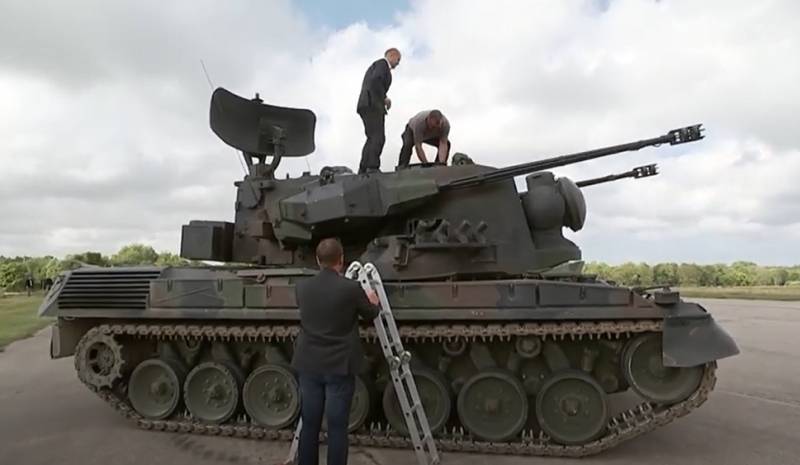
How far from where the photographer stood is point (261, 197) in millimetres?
9484

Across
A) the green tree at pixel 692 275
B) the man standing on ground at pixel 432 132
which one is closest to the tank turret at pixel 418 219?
the man standing on ground at pixel 432 132

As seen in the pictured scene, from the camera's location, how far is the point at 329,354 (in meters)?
5.42

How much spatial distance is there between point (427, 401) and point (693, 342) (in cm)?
315

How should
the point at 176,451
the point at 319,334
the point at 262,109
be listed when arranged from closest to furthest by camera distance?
the point at 319,334, the point at 176,451, the point at 262,109

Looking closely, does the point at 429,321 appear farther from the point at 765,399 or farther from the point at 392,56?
the point at 765,399

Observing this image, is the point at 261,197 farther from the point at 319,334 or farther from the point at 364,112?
the point at 319,334

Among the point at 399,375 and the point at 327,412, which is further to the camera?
the point at 399,375

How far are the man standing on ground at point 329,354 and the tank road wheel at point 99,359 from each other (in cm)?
417

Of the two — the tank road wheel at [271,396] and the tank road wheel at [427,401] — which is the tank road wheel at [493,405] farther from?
→ the tank road wheel at [271,396]

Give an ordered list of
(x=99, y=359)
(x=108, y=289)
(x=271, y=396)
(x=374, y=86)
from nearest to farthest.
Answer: (x=271, y=396) < (x=108, y=289) < (x=99, y=359) < (x=374, y=86)

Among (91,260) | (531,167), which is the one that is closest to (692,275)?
(91,260)

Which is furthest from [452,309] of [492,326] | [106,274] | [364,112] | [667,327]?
[106,274]

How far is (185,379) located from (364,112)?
4.59 m

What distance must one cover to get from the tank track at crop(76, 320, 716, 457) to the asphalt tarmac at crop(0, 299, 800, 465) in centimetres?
13
